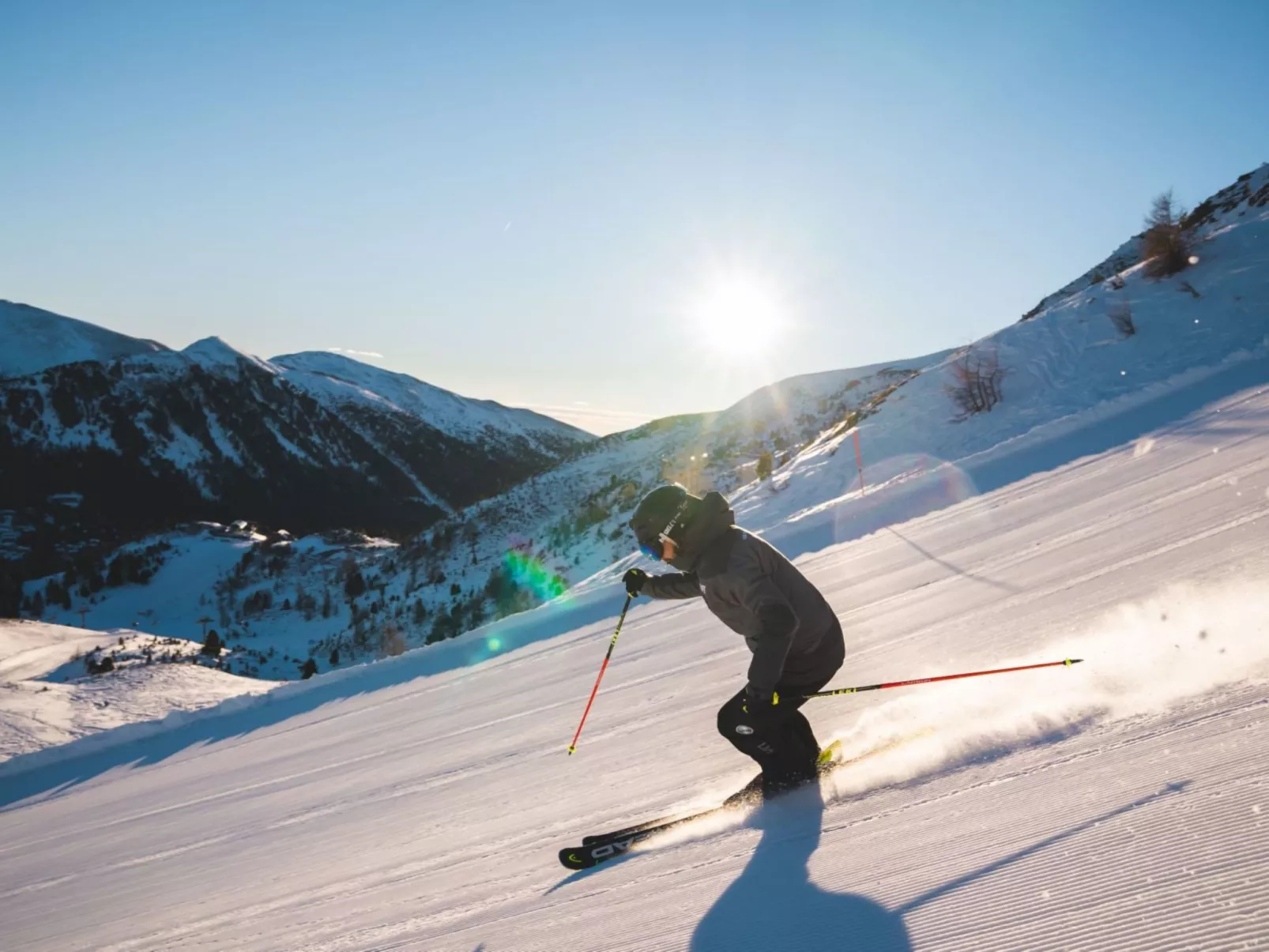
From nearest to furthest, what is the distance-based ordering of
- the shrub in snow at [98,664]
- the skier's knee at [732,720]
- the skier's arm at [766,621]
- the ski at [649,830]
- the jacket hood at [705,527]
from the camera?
1. the skier's arm at [766,621]
2. the jacket hood at [705,527]
3. the skier's knee at [732,720]
4. the ski at [649,830]
5. the shrub in snow at [98,664]

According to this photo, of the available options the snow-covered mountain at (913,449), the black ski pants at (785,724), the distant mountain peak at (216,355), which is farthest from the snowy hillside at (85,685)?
the distant mountain peak at (216,355)

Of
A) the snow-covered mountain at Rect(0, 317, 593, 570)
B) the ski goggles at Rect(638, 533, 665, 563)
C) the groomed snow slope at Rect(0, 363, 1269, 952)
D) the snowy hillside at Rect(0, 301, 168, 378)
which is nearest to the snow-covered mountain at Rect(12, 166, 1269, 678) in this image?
the groomed snow slope at Rect(0, 363, 1269, 952)

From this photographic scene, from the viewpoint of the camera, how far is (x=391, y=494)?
458ft

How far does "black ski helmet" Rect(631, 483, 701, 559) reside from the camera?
11.4 feet

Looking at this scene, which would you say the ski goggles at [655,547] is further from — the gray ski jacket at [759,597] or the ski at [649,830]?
the ski at [649,830]

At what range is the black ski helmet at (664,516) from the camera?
3.49 meters

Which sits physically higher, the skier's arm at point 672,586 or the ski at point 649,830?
the skier's arm at point 672,586

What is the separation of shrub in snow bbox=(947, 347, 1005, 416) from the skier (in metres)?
15.7

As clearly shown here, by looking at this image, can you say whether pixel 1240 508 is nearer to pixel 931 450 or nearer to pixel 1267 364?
pixel 1267 364

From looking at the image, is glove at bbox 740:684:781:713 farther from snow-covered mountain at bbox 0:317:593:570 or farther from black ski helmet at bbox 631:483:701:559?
snow-covered mountain at bbox 0:317:593:570

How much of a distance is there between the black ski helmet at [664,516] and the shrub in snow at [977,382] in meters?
16.1

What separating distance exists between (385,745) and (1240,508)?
8.55m

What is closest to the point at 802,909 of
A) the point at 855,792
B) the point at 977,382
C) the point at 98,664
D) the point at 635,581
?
the point at 855,792

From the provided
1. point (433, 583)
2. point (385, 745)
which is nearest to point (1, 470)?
point (433, 583)
